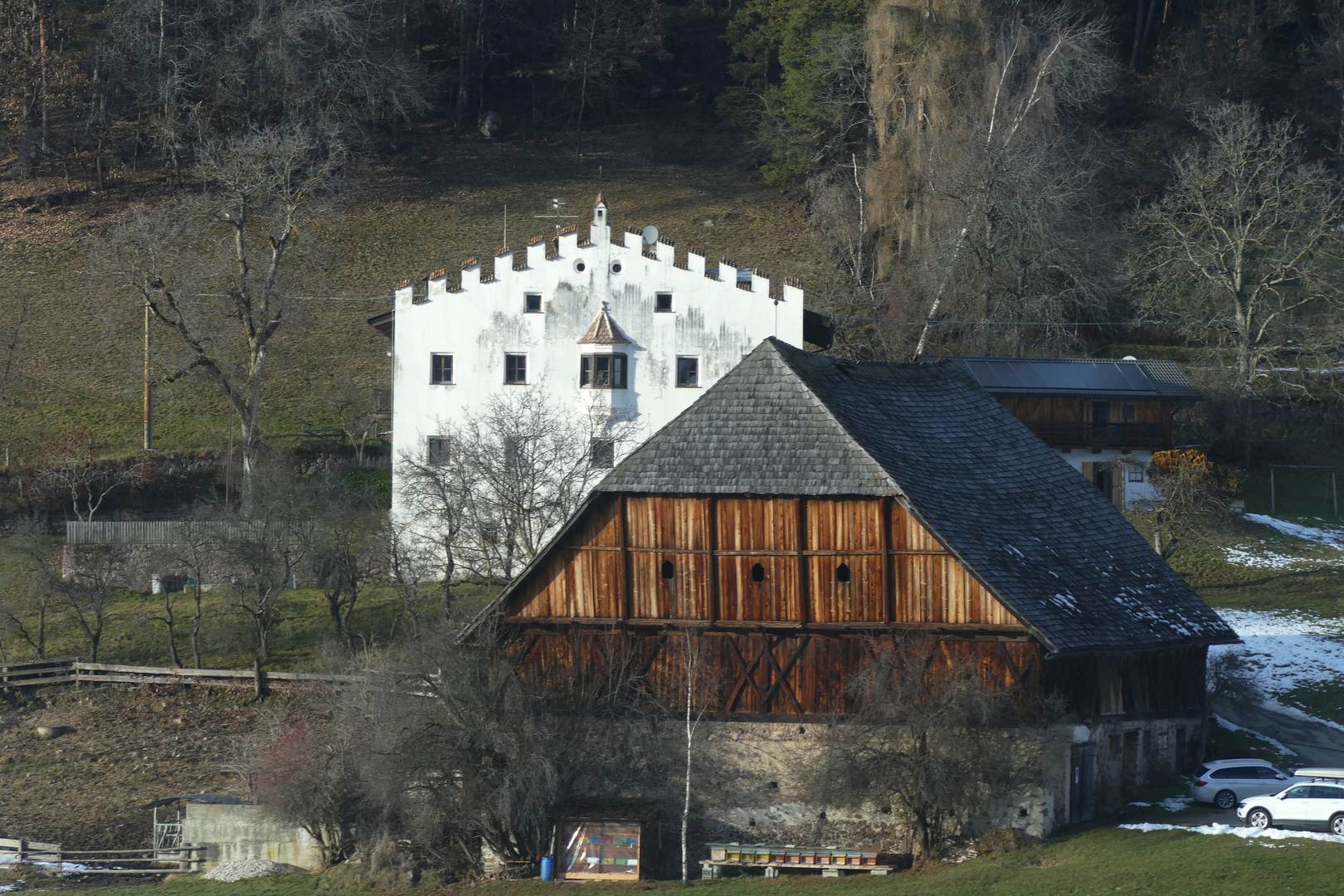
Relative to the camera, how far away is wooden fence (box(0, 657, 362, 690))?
44000 mm

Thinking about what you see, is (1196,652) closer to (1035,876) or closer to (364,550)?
(1035,876)

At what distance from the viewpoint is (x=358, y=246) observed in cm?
8056

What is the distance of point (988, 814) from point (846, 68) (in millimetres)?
51760

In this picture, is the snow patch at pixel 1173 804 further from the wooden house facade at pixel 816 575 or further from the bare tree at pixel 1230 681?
the bare tree at pixel 1230 681

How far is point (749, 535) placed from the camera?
111 feet

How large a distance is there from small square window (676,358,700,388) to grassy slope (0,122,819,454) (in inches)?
695

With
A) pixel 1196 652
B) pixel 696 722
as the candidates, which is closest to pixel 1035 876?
pixel 696 722

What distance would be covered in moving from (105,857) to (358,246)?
49.4 m

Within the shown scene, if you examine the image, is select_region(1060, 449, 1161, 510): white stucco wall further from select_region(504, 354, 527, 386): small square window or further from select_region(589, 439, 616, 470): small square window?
select_region(504, 354, 527, 386): small square window

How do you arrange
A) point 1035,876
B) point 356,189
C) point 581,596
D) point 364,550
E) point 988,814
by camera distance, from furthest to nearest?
1. point 356,189
2. point 364,550
3. point 581,596
4. point 988,814
5. point 1035,876

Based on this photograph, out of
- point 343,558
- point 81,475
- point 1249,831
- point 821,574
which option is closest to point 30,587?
point 81,475

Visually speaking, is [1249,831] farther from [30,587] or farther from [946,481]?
[30,587]

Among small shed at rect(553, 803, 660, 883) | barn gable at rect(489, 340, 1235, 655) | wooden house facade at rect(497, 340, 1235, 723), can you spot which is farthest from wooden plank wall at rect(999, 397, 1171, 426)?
small shed at rect(553, 803, 660, 883)

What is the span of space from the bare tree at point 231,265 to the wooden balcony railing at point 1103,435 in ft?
89.3
